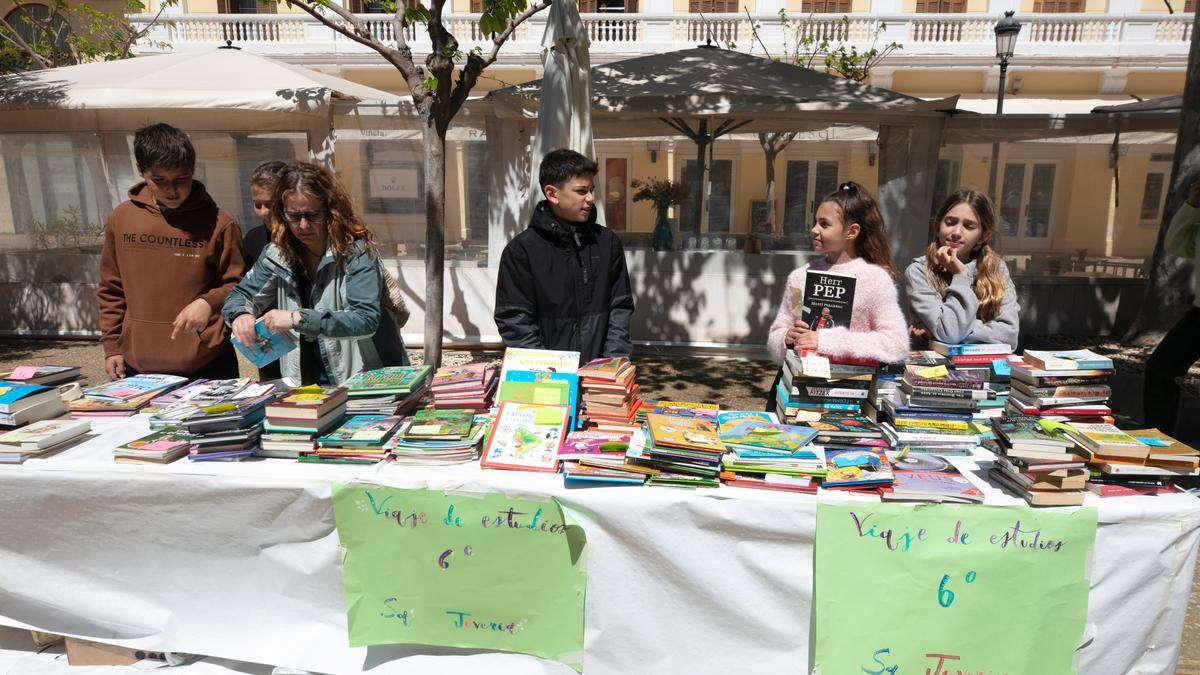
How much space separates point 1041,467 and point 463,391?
1.82 metres

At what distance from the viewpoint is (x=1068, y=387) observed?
2207 mm

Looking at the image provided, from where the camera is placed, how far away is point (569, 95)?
5152mm

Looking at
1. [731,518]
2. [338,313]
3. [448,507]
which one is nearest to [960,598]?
[731,518]

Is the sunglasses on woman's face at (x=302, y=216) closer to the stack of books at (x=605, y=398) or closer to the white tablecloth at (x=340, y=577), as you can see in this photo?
the white tablecloth at (x=340, y=577)

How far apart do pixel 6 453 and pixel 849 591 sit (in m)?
2.59

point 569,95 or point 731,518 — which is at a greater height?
point 569,95

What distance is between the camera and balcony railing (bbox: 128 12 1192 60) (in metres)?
19.0

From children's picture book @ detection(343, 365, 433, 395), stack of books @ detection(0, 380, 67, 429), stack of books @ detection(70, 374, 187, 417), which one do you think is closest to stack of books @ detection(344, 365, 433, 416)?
children's picture book @ detection(343, 365, 433, 395)

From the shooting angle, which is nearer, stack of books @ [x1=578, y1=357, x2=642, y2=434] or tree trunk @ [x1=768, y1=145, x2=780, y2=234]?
stack of books @ [x1=578, y1=357, x2=642, y2=434]

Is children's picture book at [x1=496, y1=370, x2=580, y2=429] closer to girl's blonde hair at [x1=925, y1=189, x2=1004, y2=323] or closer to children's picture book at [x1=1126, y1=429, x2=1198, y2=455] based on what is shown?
girl's blonde hair at [x1=925, y1=189, x2=1004, y2=323]

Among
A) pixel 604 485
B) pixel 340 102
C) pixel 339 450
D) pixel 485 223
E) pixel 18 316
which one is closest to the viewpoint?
pixel 604 485

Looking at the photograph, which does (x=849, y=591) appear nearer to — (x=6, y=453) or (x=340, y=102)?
(x=6, y=453)

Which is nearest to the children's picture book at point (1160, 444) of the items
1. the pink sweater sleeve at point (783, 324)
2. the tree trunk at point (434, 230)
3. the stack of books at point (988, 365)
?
the stack of books at point (988, 365)

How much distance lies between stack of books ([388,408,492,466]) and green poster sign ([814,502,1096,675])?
41.7 inches
